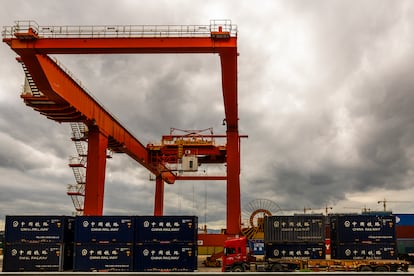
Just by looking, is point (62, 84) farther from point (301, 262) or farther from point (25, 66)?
point (301, 262)

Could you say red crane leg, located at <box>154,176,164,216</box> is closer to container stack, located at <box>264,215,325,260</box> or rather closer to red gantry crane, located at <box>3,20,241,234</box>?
red gantry crane, located at <box>3,20,241,234</box>

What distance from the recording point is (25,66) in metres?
28.5

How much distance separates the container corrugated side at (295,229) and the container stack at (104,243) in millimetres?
9270

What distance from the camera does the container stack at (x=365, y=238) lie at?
28.3 m

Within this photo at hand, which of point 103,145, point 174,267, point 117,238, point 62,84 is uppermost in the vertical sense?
point 62,84

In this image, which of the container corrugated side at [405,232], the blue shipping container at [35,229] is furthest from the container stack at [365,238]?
the container corrugated side at [405,232]

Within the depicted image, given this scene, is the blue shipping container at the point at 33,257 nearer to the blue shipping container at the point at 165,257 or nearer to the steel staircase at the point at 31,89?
the blue shipping container at the point at 165,257

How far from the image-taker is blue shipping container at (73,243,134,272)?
28.2 m

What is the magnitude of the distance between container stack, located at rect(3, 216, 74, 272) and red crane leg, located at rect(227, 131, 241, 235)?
16850 mm

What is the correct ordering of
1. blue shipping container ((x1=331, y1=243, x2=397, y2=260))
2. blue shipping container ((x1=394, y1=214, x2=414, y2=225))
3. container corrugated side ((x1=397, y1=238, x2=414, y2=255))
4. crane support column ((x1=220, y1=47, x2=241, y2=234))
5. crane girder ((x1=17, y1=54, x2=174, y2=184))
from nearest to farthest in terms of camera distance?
crane girder ((x1=17, y1=54, x2=174, y2=184)) → blue shipping container ((x1=331, y1=243, x2=397, y2=260)) → crane support column ((x1=220, y1=47, x2=241, y2=234)) → container corrugated side ((x1=397, y1=238, x2=414, y2=255)) → blue shipping container ((x1=394, y1=214, x2=414, y2=225))

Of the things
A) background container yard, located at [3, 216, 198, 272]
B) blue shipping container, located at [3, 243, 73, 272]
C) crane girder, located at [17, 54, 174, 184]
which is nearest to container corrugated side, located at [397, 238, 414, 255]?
background container yard, located at [3, 216, 198, 272]

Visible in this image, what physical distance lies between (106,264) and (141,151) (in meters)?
23.1

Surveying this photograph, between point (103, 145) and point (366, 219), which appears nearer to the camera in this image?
point (366, 219)

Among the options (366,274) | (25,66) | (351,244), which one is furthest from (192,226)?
(366,274)
